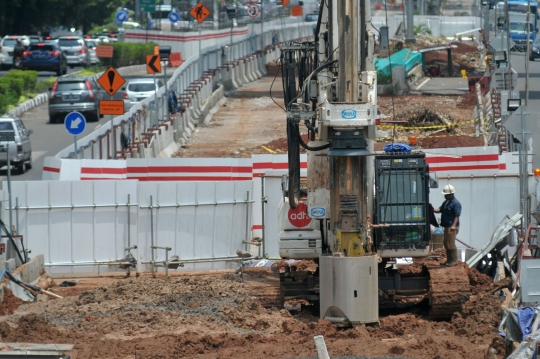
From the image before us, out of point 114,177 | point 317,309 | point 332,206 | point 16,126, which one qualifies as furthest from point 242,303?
point 16,126

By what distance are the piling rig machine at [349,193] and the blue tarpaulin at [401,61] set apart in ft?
103

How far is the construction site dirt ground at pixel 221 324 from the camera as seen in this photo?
14.3 meters

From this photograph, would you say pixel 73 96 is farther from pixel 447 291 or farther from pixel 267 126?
pixel 447 291

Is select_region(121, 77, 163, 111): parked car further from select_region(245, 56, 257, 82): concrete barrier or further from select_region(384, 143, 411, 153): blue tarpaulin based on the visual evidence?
select_region(384, 143, 411, 153): blue tarpaulin

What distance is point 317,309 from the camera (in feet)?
57.1

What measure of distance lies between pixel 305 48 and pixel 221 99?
3246cm

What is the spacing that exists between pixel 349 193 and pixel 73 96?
28.1 meters

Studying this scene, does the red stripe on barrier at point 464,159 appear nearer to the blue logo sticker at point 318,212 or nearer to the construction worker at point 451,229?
the construction worker at point 451,229

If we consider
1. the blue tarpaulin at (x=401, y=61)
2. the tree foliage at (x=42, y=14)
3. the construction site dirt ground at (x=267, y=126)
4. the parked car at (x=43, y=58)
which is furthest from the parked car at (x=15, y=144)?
the tree foliage at (x=42, y=14)

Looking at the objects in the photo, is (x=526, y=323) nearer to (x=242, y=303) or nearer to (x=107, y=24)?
(x=242, y=303)

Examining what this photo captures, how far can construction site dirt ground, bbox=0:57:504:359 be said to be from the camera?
14344mm

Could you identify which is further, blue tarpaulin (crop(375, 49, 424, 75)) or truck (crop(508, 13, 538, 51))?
truck (crop(508, 13, 538, 51))

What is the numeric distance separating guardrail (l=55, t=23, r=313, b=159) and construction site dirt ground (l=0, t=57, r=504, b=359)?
7.35m

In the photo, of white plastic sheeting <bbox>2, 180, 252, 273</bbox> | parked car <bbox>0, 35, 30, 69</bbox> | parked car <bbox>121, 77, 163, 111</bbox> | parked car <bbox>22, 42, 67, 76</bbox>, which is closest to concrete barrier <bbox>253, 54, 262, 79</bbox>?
parked car <bbox>22, 42, 67, 76</bbox>
